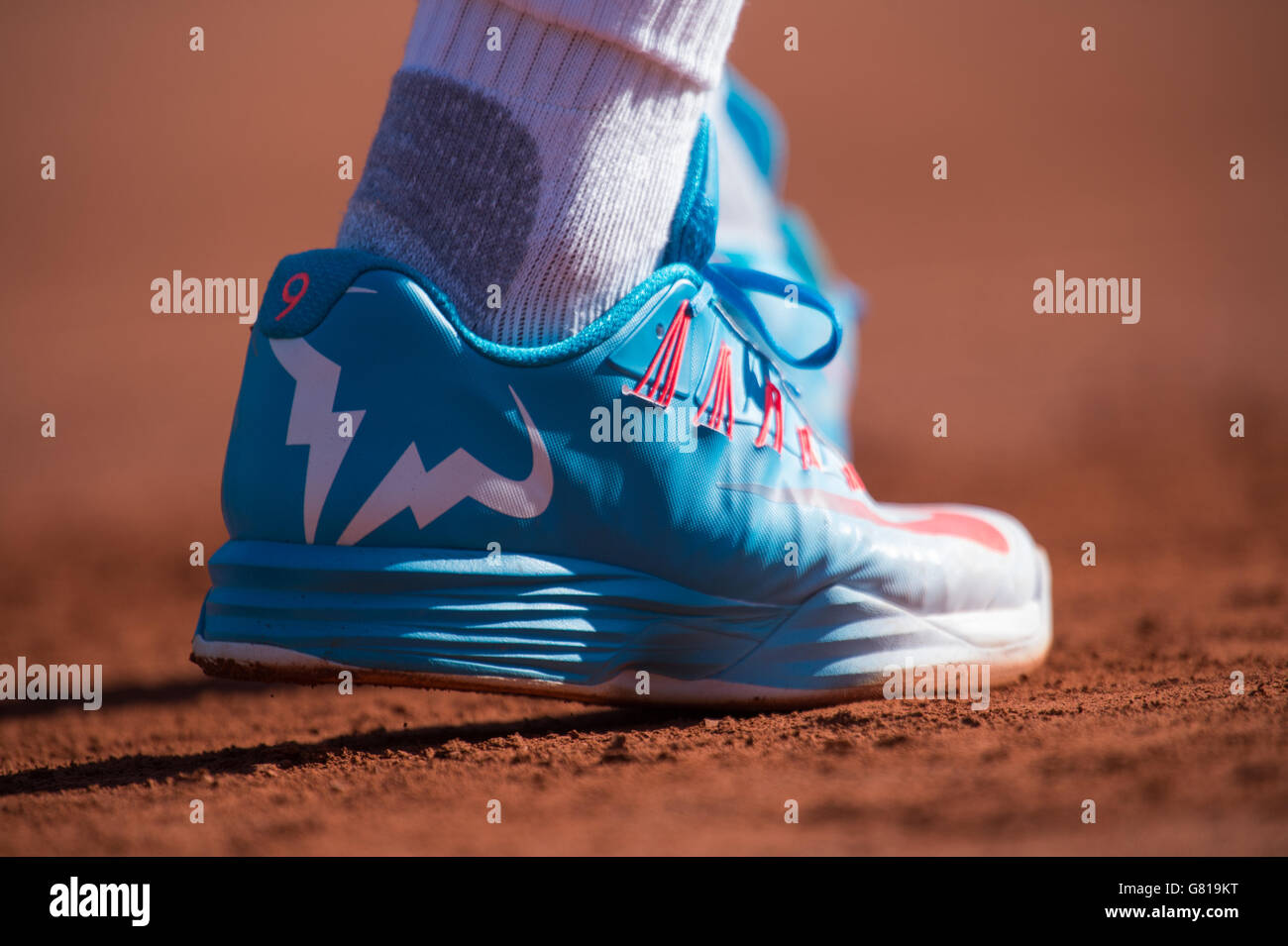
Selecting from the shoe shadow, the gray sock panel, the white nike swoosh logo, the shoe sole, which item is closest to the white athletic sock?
the gray sock panel

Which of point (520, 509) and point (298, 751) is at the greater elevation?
point (520, 509)

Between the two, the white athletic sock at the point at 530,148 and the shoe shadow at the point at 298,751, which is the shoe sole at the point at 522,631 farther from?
the white athletic sock at the point at 530,148

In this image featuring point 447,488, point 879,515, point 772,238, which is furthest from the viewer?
point 772,238

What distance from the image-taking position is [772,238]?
216cm

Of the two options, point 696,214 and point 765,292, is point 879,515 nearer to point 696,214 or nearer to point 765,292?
point 765,292

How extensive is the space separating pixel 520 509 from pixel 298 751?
0.34 meters

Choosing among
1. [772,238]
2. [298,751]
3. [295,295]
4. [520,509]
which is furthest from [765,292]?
[772,238]

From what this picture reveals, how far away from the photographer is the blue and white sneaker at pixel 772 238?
1.79 meters

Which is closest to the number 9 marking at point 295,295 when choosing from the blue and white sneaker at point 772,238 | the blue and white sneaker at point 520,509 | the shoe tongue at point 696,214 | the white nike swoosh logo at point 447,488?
the blue and white sneaker at point 520,509

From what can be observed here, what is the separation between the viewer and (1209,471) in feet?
10.4

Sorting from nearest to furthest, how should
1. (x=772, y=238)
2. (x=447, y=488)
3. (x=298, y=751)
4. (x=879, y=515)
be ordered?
(x=447, y=488) → (x=298, y=751) → (x=879, y=515) → (x=772, y=238)

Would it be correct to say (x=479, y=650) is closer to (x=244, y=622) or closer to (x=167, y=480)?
(x=244, y=622)

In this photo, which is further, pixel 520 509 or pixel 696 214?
pixel 696 214

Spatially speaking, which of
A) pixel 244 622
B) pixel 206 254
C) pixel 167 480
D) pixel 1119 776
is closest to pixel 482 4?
pixel 244 622
